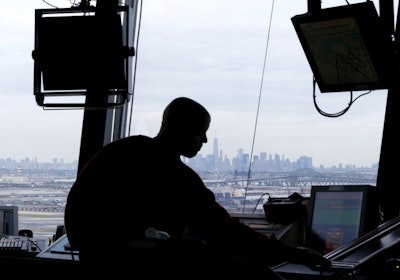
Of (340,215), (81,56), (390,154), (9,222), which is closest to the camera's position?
(340,215)

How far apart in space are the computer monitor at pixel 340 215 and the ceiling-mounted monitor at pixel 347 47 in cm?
55

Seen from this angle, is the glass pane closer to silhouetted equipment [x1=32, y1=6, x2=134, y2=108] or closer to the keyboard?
silhouetted equipment [x1=32, y1=6, x2=134, y2=108]

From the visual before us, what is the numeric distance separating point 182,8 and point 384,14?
125 centimetres

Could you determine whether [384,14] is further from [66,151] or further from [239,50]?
[66,151]

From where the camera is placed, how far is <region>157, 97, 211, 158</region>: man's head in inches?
99.0

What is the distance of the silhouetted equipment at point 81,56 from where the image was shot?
4.11 metres

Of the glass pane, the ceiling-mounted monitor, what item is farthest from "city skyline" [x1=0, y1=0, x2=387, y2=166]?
the ceiling-mounted monitor

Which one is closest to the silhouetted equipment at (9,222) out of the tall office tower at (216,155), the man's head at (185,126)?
the tall office tower at (216,155)

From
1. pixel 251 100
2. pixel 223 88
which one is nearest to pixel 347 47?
pixel 251 100

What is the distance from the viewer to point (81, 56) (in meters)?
4.16

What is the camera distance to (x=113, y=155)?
240 cm

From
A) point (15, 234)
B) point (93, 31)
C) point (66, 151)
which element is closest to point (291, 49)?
point (93, 31)

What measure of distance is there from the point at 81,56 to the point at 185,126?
5.77 feet

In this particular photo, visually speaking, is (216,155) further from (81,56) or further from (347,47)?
(347,47)
